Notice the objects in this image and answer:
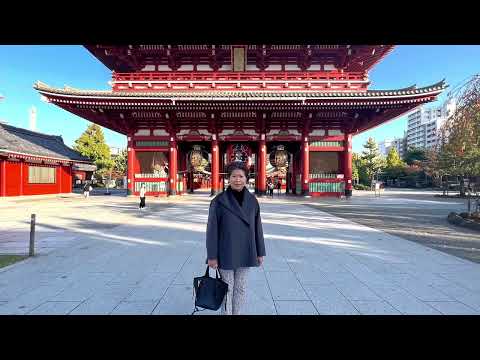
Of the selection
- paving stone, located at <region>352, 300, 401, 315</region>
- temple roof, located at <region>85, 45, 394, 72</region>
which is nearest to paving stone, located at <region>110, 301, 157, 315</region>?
paving stone, located at <region>352, 300, 401, 315</region>

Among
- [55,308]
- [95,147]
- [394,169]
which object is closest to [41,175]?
[95,147]

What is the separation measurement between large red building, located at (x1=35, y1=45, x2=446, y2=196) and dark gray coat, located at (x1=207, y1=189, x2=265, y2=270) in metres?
14.9

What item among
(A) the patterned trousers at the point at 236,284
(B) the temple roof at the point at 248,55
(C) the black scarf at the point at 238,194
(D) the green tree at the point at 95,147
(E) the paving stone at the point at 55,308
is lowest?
(E) the paving stone at the point at 55,308

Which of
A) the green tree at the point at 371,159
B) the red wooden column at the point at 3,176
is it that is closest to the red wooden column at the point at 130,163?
the red wooden column at the point at 3,176

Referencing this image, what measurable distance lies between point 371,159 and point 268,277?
153 ft

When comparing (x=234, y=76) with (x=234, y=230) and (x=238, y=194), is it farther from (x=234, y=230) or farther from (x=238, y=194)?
(x=234, y=230)

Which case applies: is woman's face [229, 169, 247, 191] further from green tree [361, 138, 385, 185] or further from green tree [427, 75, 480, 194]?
green tree [361, 138, 385, 185]

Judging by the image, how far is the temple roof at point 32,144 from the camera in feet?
64.2

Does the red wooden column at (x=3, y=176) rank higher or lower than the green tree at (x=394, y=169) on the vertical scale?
lower

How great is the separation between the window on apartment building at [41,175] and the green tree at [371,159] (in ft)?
150

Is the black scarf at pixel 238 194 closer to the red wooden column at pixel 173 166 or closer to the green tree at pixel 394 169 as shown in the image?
the red wooden column at pixel 173 166

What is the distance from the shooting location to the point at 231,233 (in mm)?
2518
